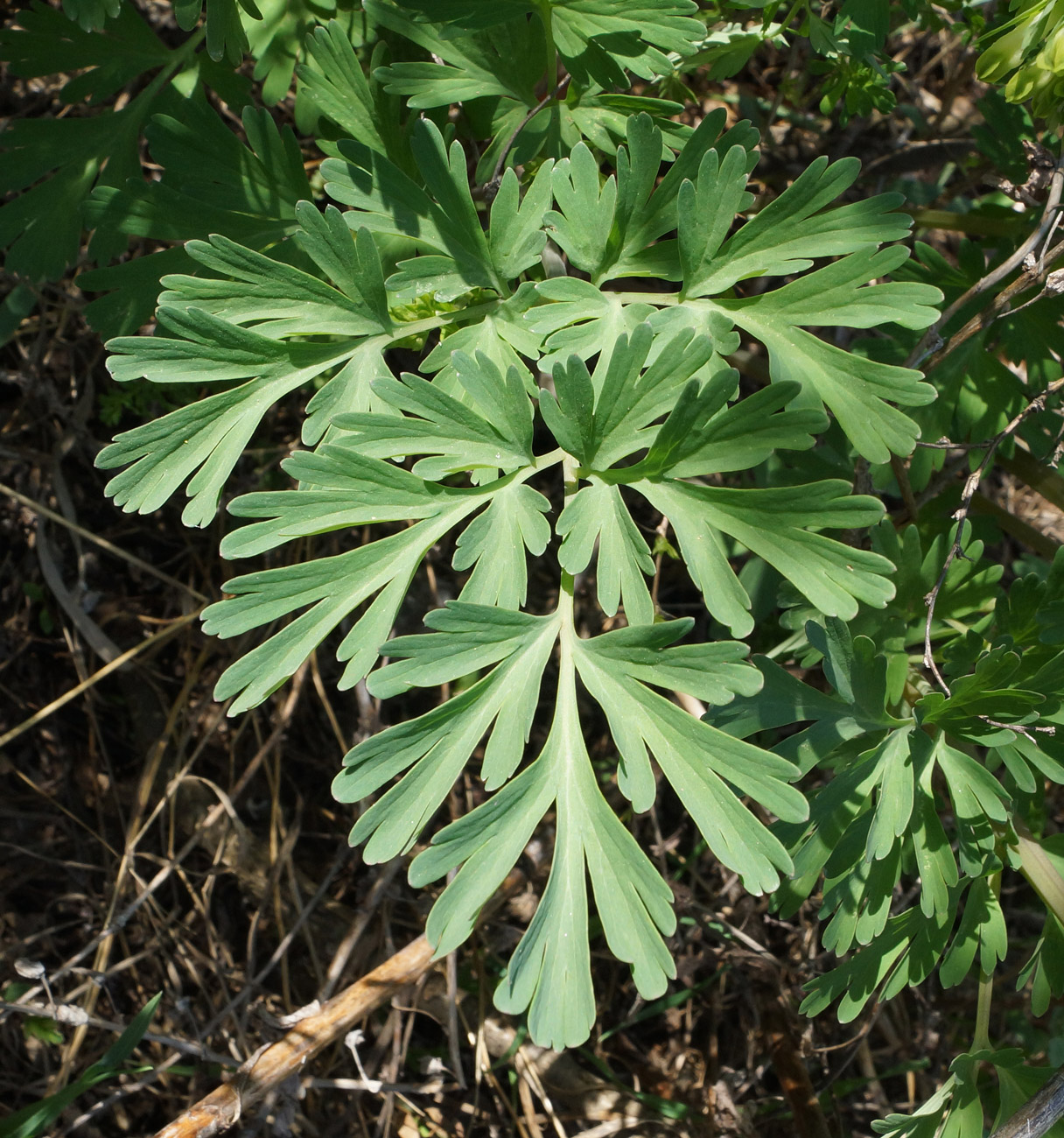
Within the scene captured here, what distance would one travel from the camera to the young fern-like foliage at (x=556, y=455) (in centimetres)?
140

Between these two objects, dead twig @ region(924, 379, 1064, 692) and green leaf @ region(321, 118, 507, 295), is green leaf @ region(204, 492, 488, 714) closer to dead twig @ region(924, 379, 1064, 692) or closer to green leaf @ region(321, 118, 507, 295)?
green leaf @ region(321, 118, 507, 295)

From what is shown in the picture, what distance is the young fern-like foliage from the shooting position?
1.40 m

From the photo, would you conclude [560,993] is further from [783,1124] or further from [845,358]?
[783,1124]

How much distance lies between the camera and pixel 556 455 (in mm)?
1585

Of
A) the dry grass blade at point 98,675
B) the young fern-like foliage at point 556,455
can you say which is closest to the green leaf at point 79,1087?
the dry grass blade at point 98,675

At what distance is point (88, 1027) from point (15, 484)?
1.50m

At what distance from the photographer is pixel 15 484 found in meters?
2.66

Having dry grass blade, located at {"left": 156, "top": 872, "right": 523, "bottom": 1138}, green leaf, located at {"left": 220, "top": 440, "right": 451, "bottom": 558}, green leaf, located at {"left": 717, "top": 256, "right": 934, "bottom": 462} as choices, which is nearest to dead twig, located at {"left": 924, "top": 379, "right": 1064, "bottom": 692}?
green leaf, located at {"left": 717, "top": 256, "right": 934, "bottom": 462}

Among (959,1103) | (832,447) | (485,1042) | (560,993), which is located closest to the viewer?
(560,993)

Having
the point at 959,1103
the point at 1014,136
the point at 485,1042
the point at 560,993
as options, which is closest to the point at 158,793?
the point at 485,1042

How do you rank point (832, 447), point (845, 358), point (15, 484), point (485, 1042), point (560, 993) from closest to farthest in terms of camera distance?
point (560, 993)
point (845, 358)
point (832, 447)
point (485, 1042)
point (15, 484)

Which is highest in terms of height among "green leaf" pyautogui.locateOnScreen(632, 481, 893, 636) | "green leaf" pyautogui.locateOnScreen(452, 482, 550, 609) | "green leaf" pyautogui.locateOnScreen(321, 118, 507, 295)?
"green leaf" pyautogui.locateOnScreen(321, 118, 507, 295)

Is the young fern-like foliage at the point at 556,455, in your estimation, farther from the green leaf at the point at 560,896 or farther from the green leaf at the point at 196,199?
the green leaf at the point at 196,199

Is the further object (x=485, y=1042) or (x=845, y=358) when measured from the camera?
(x=485, y=1042)
